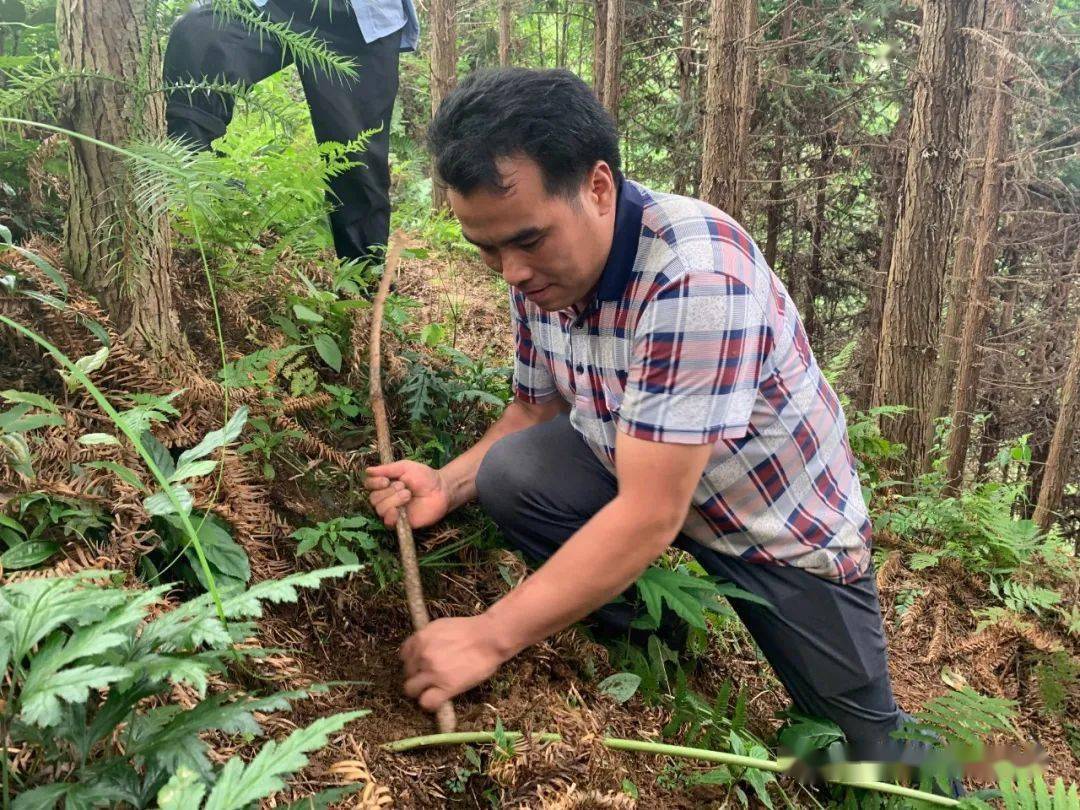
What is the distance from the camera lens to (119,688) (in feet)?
3.80

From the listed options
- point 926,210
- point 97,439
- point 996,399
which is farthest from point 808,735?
point 996,399

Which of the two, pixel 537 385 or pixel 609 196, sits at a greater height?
pixel 609 196

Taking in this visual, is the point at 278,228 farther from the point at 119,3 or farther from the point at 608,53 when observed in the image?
the point at 608,53

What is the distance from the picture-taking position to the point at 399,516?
7.80 ft

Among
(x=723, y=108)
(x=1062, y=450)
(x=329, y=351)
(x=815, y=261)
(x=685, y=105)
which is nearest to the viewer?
(x=329, y=351)

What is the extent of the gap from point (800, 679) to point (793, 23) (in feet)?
42.1

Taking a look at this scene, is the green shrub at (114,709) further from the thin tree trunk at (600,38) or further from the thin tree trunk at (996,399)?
the thin tree trunk at (996,399)

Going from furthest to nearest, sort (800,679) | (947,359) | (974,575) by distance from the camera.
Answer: (947,359), (974,575), (800,679)

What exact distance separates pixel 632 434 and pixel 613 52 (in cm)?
970

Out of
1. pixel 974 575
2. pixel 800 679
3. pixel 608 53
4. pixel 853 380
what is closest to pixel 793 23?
pixel 608 53

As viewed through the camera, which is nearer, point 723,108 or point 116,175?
point 116,175

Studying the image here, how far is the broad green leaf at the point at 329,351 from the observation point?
271 centimetres

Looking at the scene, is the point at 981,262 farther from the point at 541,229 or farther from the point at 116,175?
the point at 116,175

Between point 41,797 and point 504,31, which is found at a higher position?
point 504,31
